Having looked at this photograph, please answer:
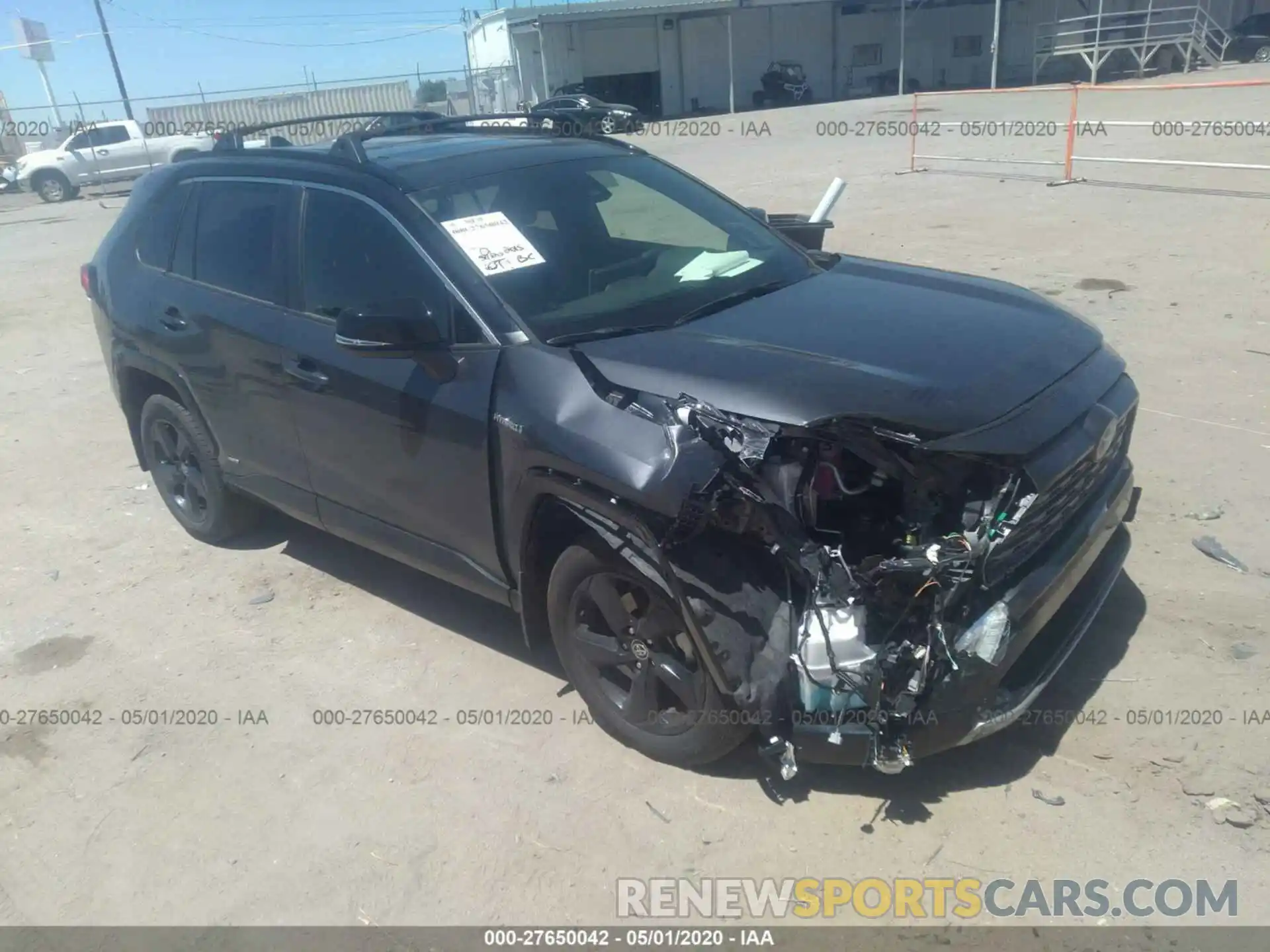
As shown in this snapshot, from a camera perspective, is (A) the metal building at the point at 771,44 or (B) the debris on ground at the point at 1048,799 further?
(A) the metal building at the point at 771,44

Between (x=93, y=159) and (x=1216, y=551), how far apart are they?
2885cm

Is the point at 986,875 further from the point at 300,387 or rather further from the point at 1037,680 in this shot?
the point at 300,387

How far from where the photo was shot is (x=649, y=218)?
4199 mm

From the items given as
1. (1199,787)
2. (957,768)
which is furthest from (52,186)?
(1199,787)

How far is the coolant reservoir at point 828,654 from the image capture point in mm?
2730

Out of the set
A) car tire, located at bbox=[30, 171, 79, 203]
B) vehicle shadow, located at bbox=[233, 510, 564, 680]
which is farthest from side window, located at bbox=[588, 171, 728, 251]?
car tire, located at bbox=[30, 171, 79, 203]

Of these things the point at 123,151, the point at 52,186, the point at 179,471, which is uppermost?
the point at 179,471

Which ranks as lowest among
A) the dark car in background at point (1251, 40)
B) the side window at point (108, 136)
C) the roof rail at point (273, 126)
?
the dark car in background at point (1251, 40)

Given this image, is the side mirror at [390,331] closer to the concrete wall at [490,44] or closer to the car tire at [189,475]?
the car tire at [189,475]

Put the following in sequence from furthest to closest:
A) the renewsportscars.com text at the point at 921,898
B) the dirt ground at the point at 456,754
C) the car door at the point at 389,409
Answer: the car door at the point at 389,409 < the dirt ground at the point at 456,754 < the renewsportscars.com text at the point at 921,898

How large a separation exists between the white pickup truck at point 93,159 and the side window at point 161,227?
79.8ft

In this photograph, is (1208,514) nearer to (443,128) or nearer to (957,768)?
(957,768)

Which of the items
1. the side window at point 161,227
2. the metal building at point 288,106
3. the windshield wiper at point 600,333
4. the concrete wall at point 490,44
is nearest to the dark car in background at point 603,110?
the metal building at point 288,106

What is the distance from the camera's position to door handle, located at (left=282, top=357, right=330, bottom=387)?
12.4ft
